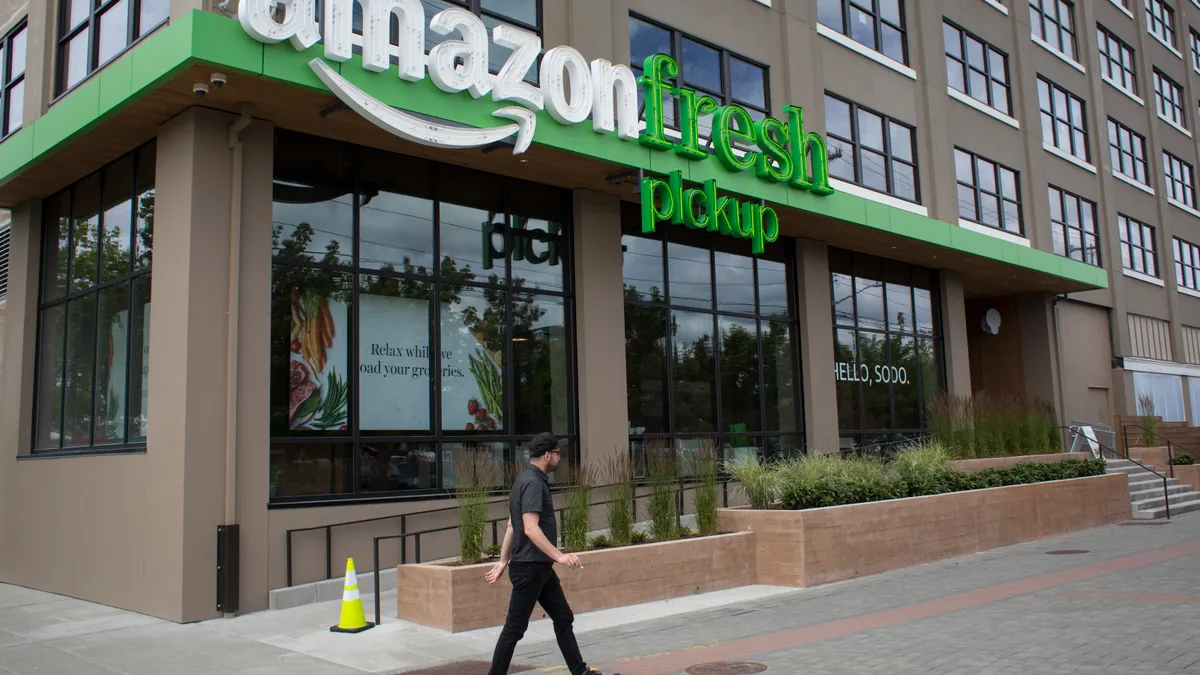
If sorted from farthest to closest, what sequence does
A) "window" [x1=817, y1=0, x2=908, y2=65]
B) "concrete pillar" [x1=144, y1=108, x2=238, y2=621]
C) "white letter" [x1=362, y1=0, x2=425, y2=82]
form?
1. "window" [x1=817, y1=0, x2=908, y2=65]
2. "white letter" [x1=362, y1=0, x2=425, y2=82]
3. "concrete pillar" [x1=144, y1=108, x2=238, y2=621]

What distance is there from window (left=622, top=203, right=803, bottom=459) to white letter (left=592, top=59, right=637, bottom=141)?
267cm

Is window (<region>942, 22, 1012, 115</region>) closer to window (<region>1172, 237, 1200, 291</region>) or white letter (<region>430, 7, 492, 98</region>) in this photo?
window (<region>1172, 237, 1200, 291</region>)

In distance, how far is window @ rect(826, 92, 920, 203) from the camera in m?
21.8

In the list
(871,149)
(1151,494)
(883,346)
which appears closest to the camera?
(1151,494)

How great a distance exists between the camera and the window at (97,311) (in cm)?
1369

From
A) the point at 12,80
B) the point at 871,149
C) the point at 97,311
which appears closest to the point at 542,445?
the point at 97,311

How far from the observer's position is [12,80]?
17125mm

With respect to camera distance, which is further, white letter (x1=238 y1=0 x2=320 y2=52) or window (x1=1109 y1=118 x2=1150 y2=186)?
window (x1=1109 y1=118 x2=1150 y2=186)

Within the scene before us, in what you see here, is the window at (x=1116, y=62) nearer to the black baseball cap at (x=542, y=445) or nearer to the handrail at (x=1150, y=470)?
the handrail at (x=1150, y=470)

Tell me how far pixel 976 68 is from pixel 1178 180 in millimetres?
15229

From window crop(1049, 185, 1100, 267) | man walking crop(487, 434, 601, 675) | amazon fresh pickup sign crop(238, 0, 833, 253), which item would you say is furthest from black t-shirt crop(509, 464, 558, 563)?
window crop(1049, 185, 1100, 267)

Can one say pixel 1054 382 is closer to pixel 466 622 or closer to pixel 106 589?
pixel 466 622

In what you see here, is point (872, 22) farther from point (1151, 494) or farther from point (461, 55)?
point (461, 55)

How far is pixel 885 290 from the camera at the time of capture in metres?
23.5
